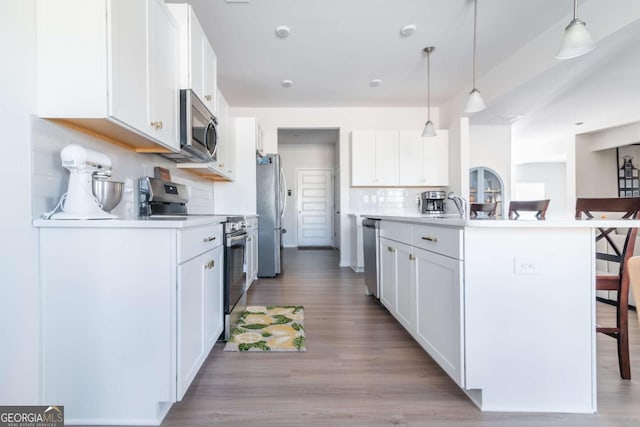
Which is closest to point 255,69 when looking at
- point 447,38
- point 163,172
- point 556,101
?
point 163,172

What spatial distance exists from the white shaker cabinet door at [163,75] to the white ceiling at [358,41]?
0.80 metres

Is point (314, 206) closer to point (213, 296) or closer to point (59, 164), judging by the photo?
point (213, 296)

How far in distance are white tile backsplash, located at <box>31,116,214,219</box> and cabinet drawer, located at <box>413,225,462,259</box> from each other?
182 centimetres

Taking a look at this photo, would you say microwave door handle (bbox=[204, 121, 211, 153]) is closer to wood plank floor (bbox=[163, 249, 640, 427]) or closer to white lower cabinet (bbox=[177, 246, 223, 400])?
white lower cabinet (bbox=[177, 246, 223, 400])

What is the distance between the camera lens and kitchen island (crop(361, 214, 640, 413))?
4.27 ft

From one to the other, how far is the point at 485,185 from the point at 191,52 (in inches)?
191

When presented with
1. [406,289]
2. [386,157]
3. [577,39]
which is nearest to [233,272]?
[406,289]

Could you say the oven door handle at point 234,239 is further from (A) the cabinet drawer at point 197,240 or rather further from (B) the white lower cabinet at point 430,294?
(B) the white lower cabinet at point 430,294

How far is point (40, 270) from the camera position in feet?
4.05

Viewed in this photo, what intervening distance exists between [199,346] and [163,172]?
1456 mm

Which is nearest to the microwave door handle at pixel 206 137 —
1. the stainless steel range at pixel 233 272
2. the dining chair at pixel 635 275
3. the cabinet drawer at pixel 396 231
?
the stainless steel range at pixel 233 272

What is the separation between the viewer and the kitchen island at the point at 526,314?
1303mm

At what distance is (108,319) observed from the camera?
1235 mm

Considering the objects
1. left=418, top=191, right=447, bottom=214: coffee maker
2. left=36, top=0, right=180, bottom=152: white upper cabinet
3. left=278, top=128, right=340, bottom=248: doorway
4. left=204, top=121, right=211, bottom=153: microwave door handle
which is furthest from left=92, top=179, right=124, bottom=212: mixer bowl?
left=278, top=128, right=340, bottom=248: doorway
